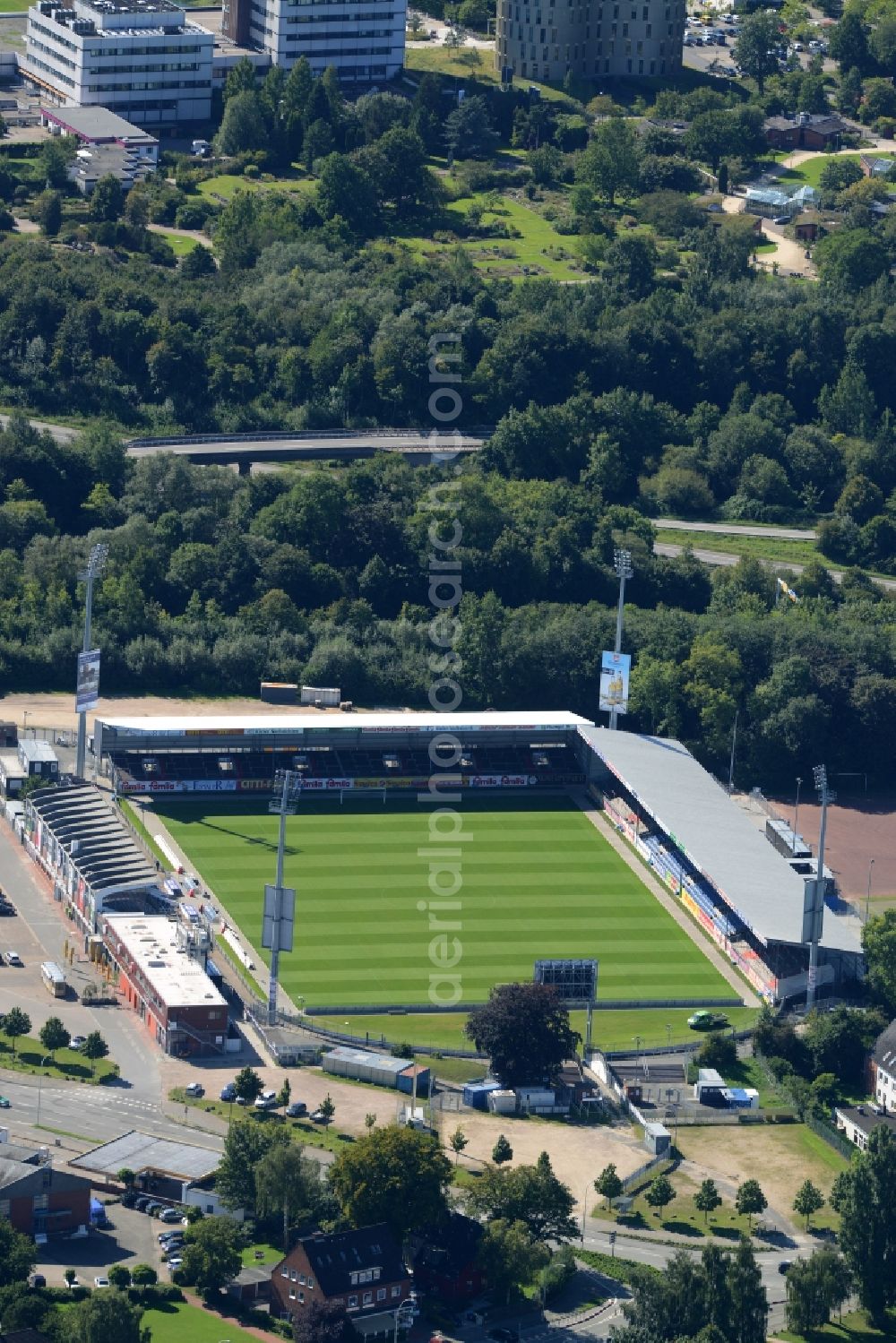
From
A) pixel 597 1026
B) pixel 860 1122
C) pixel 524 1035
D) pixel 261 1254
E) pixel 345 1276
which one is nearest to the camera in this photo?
pixel 345 1276

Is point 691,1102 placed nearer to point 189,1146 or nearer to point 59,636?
point 189,1146

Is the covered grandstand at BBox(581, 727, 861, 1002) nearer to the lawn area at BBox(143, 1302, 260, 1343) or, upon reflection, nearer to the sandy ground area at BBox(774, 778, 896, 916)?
the sandy ground area at BBox(774, 778, 896, 916)

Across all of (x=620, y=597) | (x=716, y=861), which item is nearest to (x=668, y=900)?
(x=716, y=861)

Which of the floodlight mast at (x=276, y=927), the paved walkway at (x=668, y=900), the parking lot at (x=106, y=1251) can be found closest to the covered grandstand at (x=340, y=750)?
the paved walkway at (x=668, y=900)

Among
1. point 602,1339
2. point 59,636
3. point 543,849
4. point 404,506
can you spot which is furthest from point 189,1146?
point 404,506

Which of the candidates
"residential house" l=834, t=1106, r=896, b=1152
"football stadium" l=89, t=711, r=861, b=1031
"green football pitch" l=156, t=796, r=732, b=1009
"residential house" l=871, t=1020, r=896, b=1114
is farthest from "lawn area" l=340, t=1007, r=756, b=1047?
"residential house" l=834, t=1106, r=896, b=1152

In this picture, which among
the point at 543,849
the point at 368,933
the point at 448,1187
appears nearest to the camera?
the point at 448,1187

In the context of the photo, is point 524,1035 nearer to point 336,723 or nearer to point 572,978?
point 572,978
